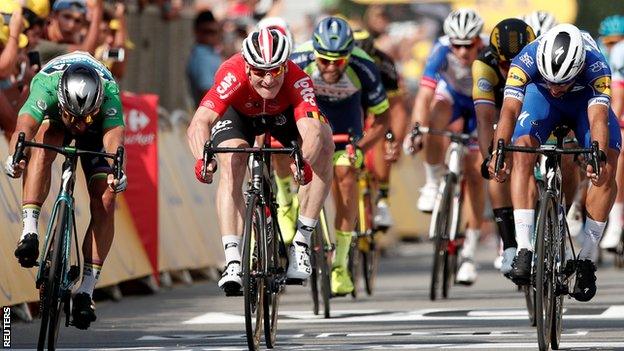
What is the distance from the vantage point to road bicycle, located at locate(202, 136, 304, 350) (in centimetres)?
1101

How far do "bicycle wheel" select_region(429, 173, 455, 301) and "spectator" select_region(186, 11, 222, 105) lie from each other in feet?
15.2

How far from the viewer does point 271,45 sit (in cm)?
1168

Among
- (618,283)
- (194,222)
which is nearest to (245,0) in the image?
(194,222)

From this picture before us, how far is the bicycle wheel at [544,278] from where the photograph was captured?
35.7 ft

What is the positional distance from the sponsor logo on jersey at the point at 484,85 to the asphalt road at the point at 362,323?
1.68 meters

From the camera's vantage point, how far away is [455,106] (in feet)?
55.3

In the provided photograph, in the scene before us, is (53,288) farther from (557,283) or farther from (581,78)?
(581,78)

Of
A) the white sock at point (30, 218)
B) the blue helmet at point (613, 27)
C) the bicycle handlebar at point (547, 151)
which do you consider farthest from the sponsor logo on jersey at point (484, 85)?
the blue helmet at point (613, 27)

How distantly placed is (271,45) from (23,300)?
289cm

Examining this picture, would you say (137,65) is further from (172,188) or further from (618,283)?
(618,283)

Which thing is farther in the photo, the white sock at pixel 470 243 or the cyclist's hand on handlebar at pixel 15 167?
the white sock at pixel 470 243

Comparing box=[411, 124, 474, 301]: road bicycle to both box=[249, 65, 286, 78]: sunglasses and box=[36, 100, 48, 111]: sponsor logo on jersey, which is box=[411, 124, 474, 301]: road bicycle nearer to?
box=[249, 65, 286, 78]: sunglasses

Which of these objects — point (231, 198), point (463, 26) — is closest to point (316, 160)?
point (231, 198)

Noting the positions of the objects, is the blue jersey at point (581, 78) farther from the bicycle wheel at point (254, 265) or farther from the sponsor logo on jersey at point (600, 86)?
the bicycle wheel at point (254, 265)
